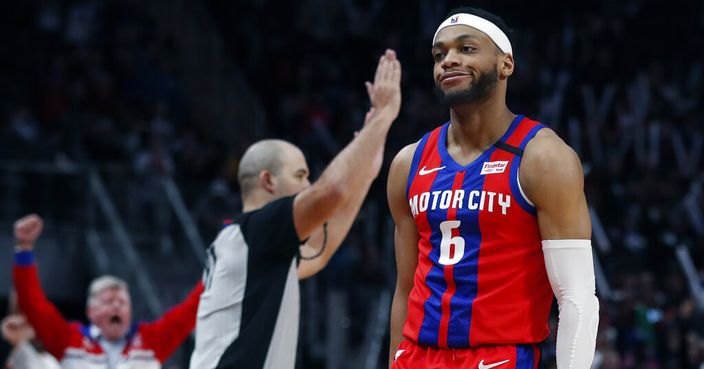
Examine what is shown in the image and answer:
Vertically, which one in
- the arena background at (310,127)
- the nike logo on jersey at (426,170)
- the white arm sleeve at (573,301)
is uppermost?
the arena background at (310,127)

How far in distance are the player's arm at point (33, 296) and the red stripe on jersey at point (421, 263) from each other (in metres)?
3.02

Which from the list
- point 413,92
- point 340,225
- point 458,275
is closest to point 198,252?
point 413,92

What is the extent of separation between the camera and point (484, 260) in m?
4.50

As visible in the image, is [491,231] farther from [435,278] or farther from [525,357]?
[525,357]

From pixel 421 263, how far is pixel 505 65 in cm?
83

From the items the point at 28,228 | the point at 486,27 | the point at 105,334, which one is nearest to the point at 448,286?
the point at 486,27

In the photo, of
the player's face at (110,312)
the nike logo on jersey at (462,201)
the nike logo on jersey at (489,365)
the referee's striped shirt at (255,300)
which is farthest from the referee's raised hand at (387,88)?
the player's face at (110,312)

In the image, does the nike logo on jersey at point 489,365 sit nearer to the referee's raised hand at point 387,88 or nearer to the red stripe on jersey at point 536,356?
the red stripe on jersey at point 536,356

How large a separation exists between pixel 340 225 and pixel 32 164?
9357mm

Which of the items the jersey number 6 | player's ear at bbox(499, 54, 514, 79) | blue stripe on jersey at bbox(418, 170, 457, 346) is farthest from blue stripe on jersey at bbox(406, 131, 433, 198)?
player's ear at bbox(499, 54, 514, 79)

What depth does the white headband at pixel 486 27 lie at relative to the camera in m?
4.65

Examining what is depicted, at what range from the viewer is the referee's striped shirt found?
19.0ft

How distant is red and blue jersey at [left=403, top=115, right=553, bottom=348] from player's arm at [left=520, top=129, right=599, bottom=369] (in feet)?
0.32

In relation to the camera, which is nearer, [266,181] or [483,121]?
[483,121]
